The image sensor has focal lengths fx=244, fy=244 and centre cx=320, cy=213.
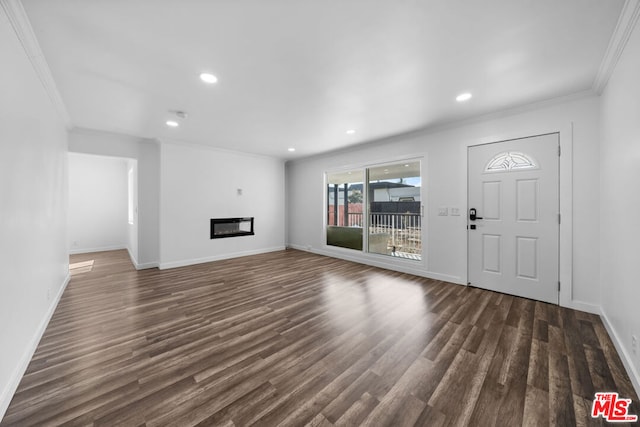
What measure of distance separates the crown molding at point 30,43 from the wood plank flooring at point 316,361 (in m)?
2.45

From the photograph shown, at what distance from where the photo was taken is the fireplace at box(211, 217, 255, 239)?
5.50 meters

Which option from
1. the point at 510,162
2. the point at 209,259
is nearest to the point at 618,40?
the point at 510,162

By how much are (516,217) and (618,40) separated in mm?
1986

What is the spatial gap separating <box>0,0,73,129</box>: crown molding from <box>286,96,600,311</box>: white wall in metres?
4.47

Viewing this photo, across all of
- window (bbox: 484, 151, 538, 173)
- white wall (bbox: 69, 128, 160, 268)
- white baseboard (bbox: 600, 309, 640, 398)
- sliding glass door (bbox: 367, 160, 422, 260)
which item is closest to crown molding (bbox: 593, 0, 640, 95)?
window (bbox: 484, 151, 538, 173)

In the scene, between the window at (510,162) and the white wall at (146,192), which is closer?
the window at (510,162)

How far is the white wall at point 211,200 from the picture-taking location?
4863mm

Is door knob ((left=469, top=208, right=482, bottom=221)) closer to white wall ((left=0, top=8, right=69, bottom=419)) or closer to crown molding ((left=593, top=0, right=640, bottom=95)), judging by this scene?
crown molding ((left=593, top=0, right=640, bottom=95))

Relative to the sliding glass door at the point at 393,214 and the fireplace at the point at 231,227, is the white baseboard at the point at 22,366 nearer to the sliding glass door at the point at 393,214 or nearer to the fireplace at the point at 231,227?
the fireplace at the point at 231,227

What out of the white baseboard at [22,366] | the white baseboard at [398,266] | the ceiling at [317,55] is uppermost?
the ceiling at [317,55]

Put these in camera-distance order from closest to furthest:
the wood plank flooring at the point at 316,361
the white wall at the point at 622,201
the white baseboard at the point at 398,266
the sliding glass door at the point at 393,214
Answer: the wood plank flooring at the point at 316,361
the white wall at the point at 622,201
the white baseboard at the point at 398,266
the sliding glass door at the point at 393,214

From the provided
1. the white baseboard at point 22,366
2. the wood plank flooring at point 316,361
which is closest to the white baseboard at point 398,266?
the wood plank flooring at point 316,361

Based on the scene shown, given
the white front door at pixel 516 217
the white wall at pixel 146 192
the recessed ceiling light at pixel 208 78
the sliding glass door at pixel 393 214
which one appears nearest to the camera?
the recessed ceiling light at pixel 208 78

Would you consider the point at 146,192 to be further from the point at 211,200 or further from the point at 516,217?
the point at 516,217
